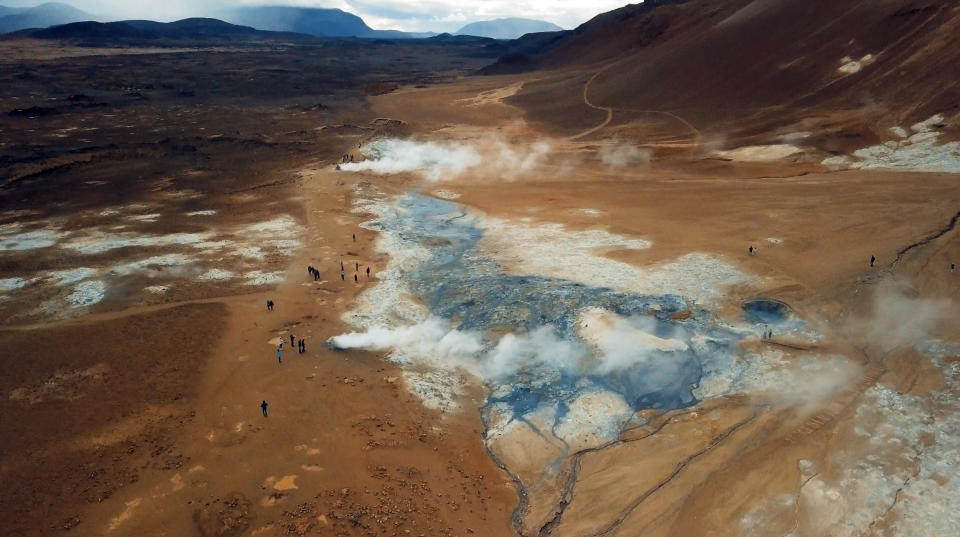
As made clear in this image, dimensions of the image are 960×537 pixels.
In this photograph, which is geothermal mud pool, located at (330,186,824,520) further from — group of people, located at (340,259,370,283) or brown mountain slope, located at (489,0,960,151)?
brown mountain slope, located at (489,0,960,151)

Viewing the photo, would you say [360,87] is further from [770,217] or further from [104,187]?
[770,217]

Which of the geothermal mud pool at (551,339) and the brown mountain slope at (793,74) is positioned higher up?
the brown mountain slope at (793,74)

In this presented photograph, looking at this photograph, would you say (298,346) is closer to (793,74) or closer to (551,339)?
(551,339)

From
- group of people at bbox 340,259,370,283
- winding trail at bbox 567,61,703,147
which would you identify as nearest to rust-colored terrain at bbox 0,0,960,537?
group of people at bbox 340,259,370,283

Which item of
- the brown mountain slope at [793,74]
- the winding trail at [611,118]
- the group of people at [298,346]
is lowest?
the group of people at [298,346]

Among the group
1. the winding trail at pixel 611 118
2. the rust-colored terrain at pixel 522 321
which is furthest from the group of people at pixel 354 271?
the winding trail at pixel 611 118

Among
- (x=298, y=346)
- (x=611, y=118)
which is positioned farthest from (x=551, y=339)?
(x=611, y=118)

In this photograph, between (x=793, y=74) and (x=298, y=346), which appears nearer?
(x=298, y=346)

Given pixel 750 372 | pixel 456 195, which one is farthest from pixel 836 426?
pixel 456 195

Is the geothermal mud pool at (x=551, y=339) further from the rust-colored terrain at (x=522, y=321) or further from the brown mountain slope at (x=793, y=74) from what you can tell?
the brown mountain slope at (x=793, y=74)
